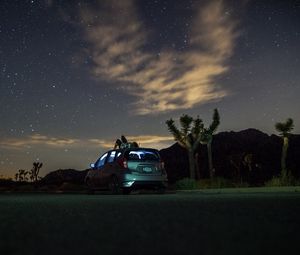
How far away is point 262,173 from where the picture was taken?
347ft

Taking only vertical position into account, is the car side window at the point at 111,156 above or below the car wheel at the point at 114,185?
above

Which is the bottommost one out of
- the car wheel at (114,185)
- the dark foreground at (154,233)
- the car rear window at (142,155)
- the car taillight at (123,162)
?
the dark foreground at (154,233)

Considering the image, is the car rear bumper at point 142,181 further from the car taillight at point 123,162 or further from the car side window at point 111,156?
the car side window at point 111,156

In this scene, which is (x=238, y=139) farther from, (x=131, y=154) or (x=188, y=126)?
(x=131, y=154)

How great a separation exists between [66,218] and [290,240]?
13.2ft

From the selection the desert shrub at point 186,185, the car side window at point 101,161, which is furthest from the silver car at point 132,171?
the desert shrub at point 186,185

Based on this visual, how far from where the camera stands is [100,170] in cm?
2050

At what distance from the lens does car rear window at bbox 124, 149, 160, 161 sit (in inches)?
750

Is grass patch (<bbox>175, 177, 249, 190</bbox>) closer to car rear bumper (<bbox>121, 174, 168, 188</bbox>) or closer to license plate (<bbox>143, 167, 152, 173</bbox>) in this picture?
car rear bumper (<bbox>121, 174, 168, 188</bbox>)

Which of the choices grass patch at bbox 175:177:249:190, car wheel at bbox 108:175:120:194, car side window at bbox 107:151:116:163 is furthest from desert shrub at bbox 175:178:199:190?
car wheel at bbox 108:175:120:194

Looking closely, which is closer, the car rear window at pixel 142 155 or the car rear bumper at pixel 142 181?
the car rear bumper at pixel 142 181

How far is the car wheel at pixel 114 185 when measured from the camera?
1875cm

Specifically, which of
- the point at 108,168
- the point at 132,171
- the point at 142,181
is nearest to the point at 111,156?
the point at 108,168

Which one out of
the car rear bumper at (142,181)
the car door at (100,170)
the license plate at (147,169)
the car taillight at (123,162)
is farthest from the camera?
the car door at (100,170)
